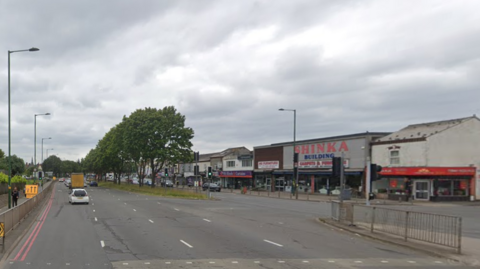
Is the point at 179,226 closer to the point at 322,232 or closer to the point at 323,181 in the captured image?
the point at 322,232

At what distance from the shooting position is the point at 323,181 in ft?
198

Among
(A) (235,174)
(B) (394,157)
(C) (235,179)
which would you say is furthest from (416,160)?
(C) (235,179)

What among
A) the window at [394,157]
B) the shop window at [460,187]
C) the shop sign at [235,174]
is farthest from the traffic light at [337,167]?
the shop sign at [235,174]

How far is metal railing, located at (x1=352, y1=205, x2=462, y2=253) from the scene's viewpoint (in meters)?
14.2

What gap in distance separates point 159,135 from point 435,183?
129ft

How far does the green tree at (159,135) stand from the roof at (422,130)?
29.7 meters

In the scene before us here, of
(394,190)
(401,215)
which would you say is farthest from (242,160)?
(401,215)

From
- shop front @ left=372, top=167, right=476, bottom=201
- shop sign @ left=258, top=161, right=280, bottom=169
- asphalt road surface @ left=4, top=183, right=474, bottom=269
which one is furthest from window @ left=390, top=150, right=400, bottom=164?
asphalt road surface @ left=4, top=183, right=474, bottom=269

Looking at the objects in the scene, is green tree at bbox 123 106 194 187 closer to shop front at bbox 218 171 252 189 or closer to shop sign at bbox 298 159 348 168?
shop front at bbox 218 171 252 189

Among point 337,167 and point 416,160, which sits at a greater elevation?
point 416,160

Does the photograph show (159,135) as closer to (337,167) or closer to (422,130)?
(422,130)

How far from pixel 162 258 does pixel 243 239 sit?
190 inches

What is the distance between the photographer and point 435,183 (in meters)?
46.1

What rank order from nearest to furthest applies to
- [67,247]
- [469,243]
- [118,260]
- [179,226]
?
1. [118,260]
2. [67,247]
3. [469,243]
4. [179,226]
